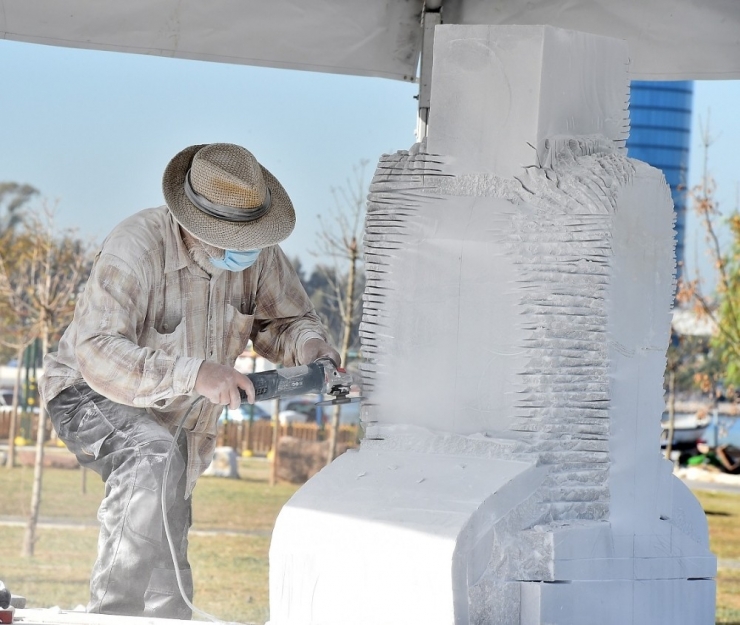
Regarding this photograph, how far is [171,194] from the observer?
8.14 feet

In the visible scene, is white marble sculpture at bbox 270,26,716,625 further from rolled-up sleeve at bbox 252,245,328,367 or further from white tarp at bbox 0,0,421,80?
white tarp at bbox 0,0,421,80

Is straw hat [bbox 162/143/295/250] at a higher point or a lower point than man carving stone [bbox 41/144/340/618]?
higher

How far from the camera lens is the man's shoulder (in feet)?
8.00

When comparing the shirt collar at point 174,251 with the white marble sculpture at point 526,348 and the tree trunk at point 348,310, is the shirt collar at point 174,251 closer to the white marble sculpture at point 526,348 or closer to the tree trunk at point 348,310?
the white marble sculpture at point 526,348

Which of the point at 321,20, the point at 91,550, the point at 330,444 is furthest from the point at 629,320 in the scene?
the point at 91,550

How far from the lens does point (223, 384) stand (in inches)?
85.7

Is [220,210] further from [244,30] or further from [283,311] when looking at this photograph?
[244,30]

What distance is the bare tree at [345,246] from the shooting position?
29.6ft

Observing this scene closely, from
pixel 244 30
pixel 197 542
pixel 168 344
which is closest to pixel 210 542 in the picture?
pixel 197 542

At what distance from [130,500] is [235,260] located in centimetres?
65

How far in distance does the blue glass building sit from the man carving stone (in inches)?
318

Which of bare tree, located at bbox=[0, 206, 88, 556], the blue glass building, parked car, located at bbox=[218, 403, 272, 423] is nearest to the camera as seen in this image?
bare tree, located at bbox=[0, 206, 88, 556]

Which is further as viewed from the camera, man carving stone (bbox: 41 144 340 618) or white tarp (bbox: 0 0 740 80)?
white tarp (bbox: 0 0 740 80)

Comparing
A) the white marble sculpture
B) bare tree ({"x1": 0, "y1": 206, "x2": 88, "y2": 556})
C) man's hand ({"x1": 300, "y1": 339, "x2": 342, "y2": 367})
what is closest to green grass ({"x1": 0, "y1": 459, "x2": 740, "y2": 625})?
bare tree ({"x1": 0, "y1": 206, "x2": 88, "y2": 556})
